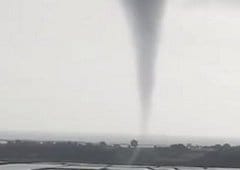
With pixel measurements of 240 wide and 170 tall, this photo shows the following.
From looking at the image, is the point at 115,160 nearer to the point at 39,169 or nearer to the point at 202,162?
the point at 202,162

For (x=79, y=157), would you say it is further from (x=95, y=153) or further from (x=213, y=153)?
(x=213, y=153)

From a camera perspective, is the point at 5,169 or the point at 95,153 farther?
the point at 95,153

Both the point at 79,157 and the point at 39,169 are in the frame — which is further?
the point at 79,157

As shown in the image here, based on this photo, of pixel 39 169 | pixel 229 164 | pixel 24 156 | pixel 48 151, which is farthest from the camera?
pixel 48 151

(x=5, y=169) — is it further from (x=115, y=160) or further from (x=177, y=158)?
(x=177, y=158)

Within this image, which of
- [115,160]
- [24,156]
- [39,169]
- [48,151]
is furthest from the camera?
[48,151]

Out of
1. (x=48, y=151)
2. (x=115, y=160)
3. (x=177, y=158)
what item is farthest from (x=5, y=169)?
(x=48, y=151)

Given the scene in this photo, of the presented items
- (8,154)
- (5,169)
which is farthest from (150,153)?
(5,169)

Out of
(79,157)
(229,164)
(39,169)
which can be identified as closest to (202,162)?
(229,164)

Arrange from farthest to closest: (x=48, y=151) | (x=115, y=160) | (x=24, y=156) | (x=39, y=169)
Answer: (x=48, y=151)
(x=24, y=156)
(x=115, y=160)
(x=39, y=169)
